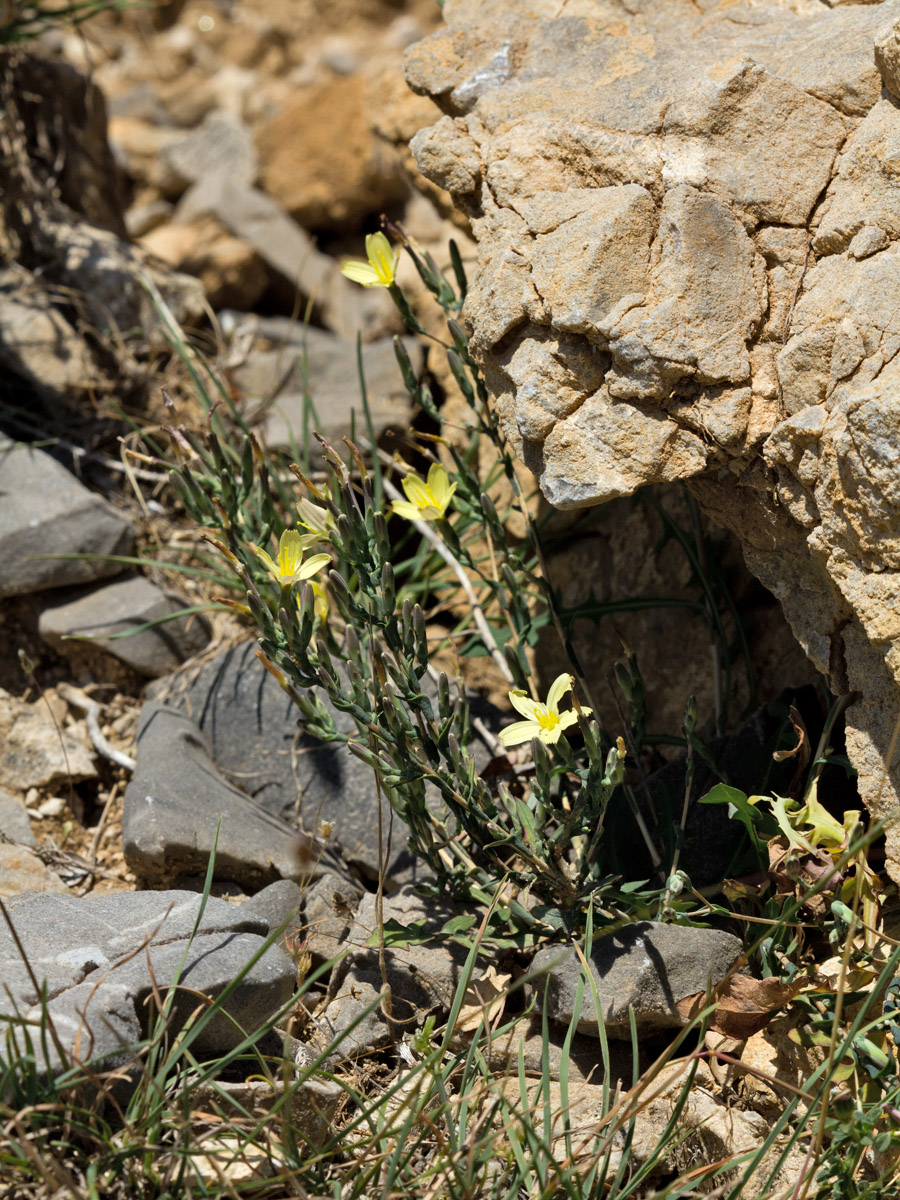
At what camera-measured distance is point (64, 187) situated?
378 cm

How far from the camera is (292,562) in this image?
2010 millimetres

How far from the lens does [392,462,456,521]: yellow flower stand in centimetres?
219

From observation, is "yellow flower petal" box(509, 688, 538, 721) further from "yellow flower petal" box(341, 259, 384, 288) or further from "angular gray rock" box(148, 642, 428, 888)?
"yellow flower petal" box(341, 259, 384, 288)

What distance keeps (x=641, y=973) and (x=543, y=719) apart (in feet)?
1.73

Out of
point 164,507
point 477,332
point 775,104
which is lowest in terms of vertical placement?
point 164,507

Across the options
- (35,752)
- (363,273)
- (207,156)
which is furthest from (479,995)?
(207,156)

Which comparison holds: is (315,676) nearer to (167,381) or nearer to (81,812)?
(81,812)

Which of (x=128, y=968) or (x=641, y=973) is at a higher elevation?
(x=128, y=968)

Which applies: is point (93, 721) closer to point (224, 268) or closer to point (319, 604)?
point (319, 604)

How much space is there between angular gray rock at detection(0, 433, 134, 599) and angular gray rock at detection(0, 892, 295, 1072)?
1.12 metres

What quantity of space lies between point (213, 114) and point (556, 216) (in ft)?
16.1

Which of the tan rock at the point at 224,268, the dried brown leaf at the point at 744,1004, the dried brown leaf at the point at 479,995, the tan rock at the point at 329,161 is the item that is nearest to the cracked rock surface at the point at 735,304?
the dried brown leaf at the point at 744,1004

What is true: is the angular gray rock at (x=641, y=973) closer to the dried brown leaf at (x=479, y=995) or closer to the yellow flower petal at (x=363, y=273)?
the dried brown leaf at (x=479, y=995)

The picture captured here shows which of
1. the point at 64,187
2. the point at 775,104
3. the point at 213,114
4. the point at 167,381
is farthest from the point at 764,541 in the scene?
the point at 213,114
